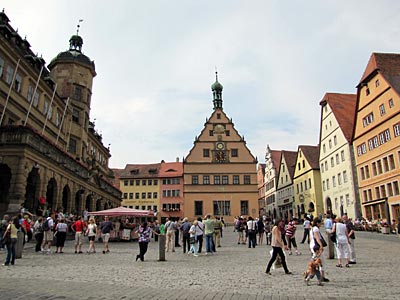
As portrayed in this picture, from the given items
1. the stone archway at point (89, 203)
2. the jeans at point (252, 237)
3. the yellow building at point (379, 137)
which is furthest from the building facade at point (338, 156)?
the stone archway at point (89, 203)

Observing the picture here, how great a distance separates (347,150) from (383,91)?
373 inches

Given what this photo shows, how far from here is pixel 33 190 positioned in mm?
22891

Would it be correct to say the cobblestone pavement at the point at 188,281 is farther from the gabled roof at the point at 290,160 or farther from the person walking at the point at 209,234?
the gabled roof at the point at 290,160

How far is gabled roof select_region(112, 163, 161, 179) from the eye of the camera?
243 feet

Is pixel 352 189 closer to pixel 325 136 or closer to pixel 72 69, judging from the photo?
pixel 325 136

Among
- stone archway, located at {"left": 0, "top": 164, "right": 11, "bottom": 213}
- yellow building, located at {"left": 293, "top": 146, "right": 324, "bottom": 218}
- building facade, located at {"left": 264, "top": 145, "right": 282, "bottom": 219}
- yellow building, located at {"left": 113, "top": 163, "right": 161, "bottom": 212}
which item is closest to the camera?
stone archway, located at {"left": 0, "top": 164, "right": 11, "bottom": 213}

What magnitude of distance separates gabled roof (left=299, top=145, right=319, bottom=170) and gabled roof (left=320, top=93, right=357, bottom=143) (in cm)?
934

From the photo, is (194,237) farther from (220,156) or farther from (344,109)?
(220,156)

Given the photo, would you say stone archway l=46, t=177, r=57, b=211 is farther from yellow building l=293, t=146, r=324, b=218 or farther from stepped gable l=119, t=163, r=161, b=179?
stepped gable l=119, t=163, r=161, b=179

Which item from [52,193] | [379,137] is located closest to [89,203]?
[52,193]

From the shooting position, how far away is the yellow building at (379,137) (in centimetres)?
3275

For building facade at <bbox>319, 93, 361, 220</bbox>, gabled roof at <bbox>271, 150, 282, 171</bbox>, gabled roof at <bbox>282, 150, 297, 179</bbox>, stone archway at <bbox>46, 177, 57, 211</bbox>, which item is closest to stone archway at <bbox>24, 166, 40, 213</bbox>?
stone archway at <bbox>46, 177, 57, 211</bbox>

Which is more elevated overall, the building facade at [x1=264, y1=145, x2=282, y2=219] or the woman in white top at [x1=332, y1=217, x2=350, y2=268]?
the building facade at [x1=264, y1=145, x2=282, y2=219]

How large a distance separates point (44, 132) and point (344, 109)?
36088 millimetres
